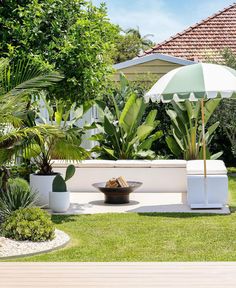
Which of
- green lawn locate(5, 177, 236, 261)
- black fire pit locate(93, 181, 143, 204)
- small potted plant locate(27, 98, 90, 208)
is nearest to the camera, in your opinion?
green lawn locate(5, 177, 236, 261)

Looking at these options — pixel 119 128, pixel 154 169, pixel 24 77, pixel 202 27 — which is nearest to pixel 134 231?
pixel 24 77

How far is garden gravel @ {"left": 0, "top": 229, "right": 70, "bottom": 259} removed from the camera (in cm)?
888

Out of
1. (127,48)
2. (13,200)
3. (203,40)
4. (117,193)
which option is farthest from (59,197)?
(127,48)

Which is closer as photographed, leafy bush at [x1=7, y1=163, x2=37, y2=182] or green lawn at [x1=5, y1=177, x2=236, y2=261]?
green lawn at [x1=5, y1=177, x2=236, y2=261]

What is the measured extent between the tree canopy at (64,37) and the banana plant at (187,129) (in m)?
5.12

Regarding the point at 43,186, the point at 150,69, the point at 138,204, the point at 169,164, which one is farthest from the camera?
the point at 150,69

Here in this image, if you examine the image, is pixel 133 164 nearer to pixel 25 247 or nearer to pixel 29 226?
pixel 29 226

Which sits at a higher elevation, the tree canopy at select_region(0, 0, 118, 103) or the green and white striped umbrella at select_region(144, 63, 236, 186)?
the tree canopy at select_region(0, 0, 118, 103)

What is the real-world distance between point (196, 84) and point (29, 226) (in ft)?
15.8

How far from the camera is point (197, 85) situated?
1238cm

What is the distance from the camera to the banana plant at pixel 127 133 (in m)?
16.5

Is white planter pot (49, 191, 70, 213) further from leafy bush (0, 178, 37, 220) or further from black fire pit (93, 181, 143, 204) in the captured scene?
leafy bush (0, 178, 37, 220)
